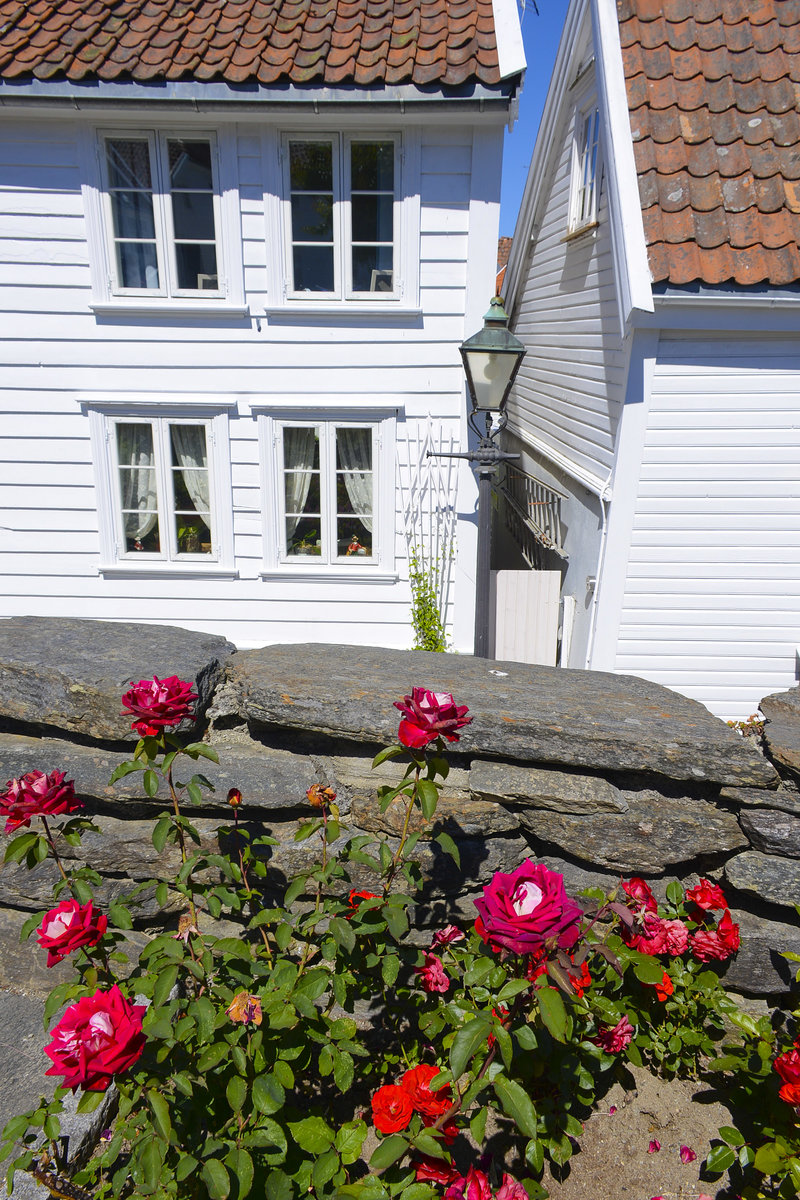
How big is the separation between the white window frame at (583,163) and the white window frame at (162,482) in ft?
12.6

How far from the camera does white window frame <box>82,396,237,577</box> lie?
22.4 ft

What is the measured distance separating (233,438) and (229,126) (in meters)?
2.54

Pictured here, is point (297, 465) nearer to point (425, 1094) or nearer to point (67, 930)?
point (67, 930)

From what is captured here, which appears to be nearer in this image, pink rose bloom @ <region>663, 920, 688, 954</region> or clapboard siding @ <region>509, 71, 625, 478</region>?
pink rose bloom @ <region>663, 920, 688, 954</region>

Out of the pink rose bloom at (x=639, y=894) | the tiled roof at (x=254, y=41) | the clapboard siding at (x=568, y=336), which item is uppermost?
the tiled roof at (x=254, y=41)

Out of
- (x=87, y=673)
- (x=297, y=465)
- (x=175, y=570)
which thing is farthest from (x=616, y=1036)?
(x=175, y=570)

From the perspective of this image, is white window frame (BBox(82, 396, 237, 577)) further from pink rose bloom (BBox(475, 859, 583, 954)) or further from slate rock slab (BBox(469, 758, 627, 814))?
pink rose bloom (BBox(475, 859, 583, 954))

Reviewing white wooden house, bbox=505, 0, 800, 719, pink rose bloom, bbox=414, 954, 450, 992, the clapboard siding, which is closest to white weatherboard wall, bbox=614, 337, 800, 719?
white wooden house, bbox=505, 0, 800, 719

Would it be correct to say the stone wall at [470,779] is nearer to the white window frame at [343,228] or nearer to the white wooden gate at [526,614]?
the white wooden gate at [526,614]

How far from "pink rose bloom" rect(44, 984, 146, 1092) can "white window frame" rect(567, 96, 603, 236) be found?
22.9 feet

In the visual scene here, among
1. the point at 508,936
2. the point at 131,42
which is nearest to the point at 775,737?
the point at 508,936

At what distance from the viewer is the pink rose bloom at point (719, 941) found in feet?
8.16

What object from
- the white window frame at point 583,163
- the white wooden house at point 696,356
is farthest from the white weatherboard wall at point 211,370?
the white window frame at point 583,163

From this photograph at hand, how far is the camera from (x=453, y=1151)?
2.32 m
